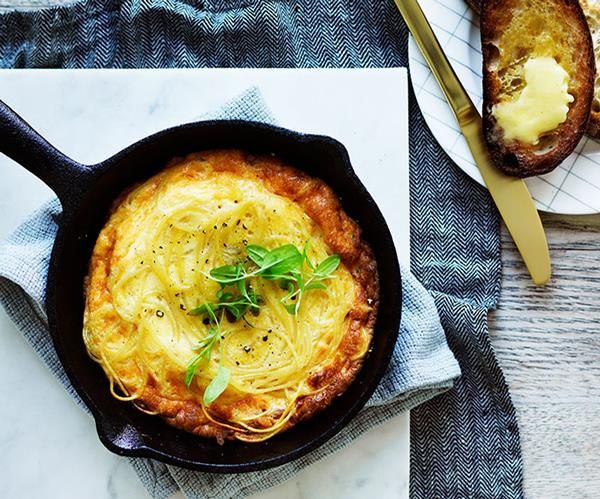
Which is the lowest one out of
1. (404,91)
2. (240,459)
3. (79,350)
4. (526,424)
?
(526,424)

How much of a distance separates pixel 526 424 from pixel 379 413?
0.70 metres

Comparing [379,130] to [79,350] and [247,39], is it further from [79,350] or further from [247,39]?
[79,350]

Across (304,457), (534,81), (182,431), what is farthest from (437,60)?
(182,431)

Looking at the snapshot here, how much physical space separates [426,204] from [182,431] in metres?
1.33

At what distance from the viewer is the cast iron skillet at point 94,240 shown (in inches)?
109

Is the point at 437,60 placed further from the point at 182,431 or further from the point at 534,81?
the point at 182,431

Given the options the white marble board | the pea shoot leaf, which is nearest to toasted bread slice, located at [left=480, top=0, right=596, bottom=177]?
the white marble board

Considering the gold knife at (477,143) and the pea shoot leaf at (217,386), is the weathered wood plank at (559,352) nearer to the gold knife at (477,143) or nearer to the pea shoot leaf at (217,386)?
the gold knife at (477,143)

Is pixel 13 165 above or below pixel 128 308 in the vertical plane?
above

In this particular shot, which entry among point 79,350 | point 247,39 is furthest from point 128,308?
point 247,39

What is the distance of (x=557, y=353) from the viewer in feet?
11.6

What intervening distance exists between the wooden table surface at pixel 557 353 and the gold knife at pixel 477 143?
0.11 m

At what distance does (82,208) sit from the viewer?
2.83 metres

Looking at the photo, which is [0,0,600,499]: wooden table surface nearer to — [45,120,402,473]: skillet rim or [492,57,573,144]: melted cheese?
[492,57,573,144]: melted cheese
